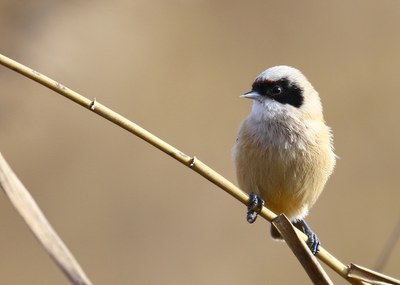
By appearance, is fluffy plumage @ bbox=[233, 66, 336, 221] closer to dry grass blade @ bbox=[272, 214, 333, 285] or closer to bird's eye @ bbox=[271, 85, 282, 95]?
bird's eye @ bbox=[271, 85, 282, 95]

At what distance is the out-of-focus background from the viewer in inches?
233

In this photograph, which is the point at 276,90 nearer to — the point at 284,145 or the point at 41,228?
the point at 284,145

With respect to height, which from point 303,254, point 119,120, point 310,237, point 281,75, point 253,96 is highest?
point 281,75

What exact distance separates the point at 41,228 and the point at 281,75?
7.55 feet

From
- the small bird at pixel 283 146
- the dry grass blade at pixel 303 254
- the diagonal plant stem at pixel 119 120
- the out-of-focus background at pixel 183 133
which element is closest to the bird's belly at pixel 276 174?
the small bird at pixel 283 146

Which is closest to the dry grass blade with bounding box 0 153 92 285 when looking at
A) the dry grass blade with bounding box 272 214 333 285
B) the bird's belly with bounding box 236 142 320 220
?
the dry grass blade with bounding box 272 214 333 285

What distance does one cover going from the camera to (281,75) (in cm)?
384

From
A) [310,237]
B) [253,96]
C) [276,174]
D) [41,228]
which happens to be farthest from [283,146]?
[41,228]

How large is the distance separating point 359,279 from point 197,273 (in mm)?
3684

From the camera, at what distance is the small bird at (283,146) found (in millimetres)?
3611

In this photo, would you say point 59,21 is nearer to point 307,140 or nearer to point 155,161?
point 155,161

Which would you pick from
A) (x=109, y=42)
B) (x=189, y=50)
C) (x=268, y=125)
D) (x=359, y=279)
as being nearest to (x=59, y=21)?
(x=109, y=42)

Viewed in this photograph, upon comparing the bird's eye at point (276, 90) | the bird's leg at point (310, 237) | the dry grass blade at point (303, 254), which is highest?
the bird's eye at point (276, 90)

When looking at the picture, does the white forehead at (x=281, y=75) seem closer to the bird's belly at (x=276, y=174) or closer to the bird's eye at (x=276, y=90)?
the bird's eye at (x=276, y=90)
